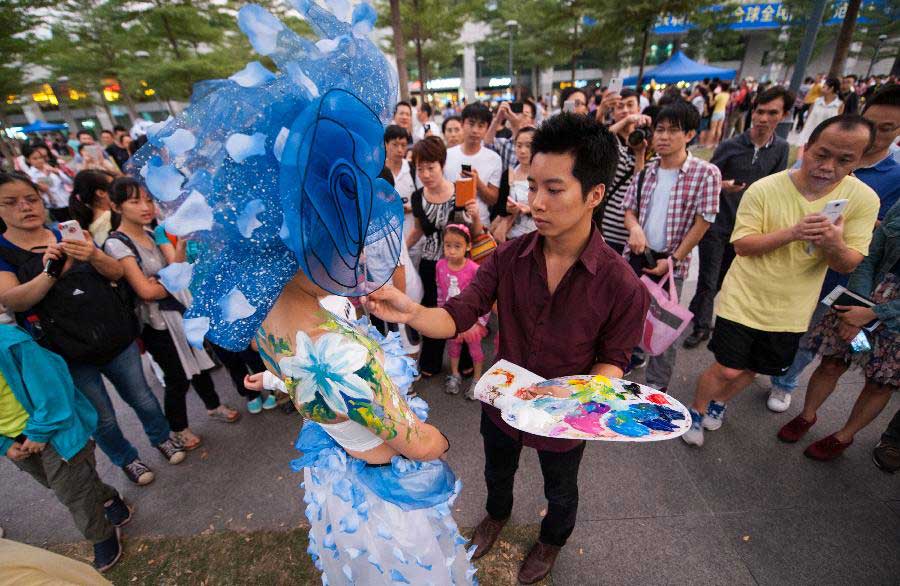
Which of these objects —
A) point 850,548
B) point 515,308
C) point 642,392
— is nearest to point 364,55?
point 515,308

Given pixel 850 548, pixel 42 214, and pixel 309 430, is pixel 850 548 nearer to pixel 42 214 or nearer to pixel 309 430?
pixel 309 430

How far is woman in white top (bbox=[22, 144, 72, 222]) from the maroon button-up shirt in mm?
9128

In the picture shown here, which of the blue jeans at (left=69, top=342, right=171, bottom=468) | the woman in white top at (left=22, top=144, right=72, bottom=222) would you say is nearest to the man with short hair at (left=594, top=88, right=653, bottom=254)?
the blue jeans at (left=69, top=342, right=171, bottom=468)

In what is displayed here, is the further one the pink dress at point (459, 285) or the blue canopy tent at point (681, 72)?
the blue canopy tent at point (681, 72)

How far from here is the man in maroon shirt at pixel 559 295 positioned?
1.53 meters

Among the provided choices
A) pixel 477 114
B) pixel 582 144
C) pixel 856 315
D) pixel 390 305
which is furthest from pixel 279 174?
pixel 477 114

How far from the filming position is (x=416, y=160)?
337 cm

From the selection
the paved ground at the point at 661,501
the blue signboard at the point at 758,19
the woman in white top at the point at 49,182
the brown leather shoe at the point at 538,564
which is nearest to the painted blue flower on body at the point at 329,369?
the brown leather shoe at the point at 538,564

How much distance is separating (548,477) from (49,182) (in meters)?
10.1

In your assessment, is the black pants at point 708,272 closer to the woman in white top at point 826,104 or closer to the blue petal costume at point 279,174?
the blue petal costume at point 279,174

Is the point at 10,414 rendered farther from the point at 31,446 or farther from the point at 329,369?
the point at 329,369

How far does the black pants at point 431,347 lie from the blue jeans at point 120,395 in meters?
2.07

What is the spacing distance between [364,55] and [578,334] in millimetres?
1222

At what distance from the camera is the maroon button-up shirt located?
1.60 m
